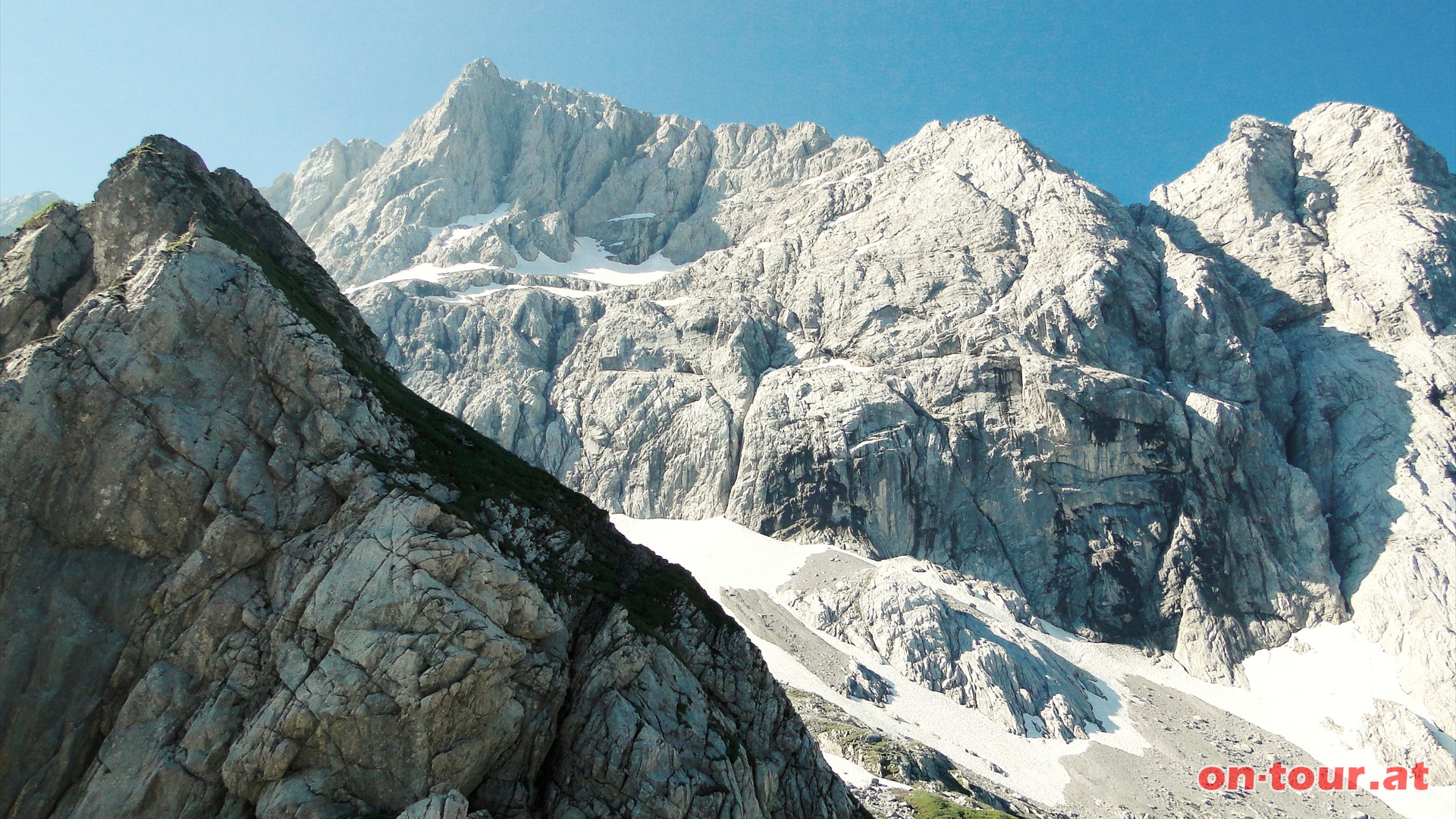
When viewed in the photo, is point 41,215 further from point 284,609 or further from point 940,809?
point 940,809

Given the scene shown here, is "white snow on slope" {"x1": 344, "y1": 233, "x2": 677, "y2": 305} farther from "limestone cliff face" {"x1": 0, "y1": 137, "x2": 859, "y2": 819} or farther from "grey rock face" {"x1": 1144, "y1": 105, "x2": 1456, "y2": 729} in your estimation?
"limestone cliff face" {"x1": 0, "y1": 137, "x2": 859, "y2": 819}

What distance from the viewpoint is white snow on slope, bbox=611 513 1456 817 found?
3031 inches

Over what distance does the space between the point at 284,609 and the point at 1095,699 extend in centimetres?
9068

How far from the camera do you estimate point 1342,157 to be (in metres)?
141

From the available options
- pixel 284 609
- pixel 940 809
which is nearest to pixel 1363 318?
pixel 940 809

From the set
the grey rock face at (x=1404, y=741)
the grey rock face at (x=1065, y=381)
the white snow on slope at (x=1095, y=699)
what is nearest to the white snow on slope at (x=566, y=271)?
the grey rock face at (x=1065, y=381)

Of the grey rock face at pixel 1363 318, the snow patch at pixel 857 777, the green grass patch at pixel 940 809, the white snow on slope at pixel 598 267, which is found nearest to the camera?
the green grass patch at pixel 940 809

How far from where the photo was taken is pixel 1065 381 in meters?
113

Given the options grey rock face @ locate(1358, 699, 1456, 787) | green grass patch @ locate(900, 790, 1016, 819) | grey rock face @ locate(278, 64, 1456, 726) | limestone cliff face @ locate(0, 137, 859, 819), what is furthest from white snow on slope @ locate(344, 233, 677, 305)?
grey rock face @ locate(1358, 699, 1456, 787)

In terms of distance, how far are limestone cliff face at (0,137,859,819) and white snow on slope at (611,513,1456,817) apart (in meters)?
41.4

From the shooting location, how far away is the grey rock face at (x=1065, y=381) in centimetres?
10369

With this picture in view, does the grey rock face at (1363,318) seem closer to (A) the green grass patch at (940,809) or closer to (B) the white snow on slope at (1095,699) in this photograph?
(B) the white snow on slope at (1095,699)

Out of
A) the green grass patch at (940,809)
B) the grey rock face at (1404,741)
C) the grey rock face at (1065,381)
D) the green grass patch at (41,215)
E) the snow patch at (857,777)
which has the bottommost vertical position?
the green grass patch at (940,809)

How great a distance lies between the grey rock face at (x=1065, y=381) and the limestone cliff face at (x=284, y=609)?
88.1m
